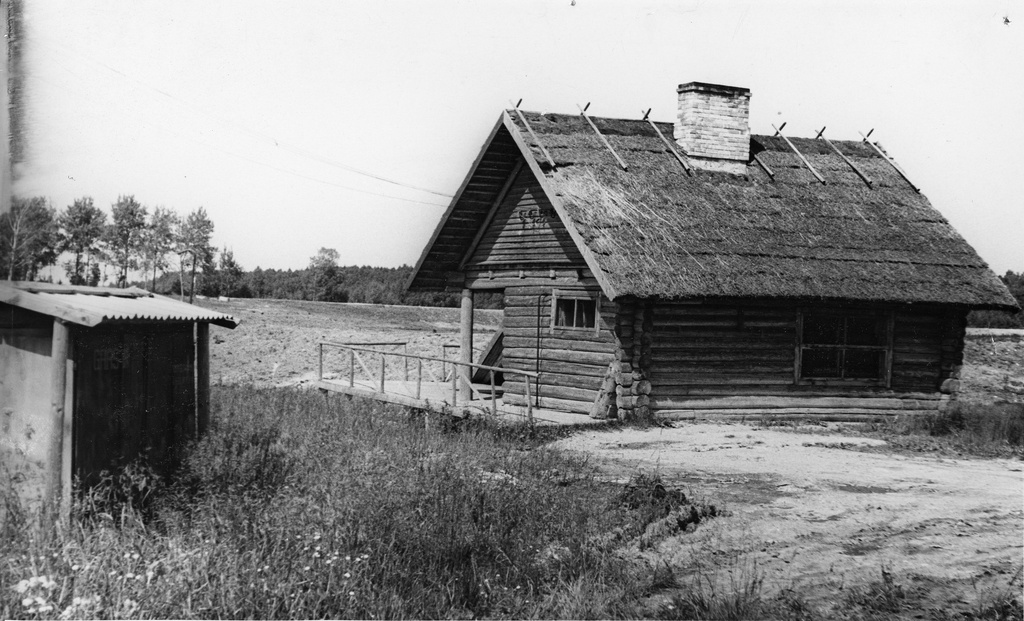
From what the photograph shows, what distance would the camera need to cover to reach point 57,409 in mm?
6816

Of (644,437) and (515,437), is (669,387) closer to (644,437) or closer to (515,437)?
(644,437)

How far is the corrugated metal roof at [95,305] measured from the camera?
6.60 m

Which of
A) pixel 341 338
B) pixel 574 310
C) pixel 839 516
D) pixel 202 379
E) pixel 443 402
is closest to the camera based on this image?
pixel 839 516

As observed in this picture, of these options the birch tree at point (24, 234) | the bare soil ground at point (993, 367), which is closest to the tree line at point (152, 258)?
the birch tree at point (24, 234)

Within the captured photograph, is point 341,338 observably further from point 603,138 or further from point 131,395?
point 131,395

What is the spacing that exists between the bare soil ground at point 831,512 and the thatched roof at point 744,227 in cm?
255

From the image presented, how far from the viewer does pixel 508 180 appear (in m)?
17.4

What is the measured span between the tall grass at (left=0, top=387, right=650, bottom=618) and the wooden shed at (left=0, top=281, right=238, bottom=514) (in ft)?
1.11

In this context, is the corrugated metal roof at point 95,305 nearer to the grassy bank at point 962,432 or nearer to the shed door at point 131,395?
the shed door at point 131,395

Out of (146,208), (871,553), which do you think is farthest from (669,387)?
(146,208)

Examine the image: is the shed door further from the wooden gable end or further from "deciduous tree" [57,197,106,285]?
the wooden gable end

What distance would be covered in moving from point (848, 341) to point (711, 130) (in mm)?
4977

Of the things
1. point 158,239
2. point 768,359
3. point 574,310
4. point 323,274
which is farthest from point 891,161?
point 323,274

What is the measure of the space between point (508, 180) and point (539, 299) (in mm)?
2578
